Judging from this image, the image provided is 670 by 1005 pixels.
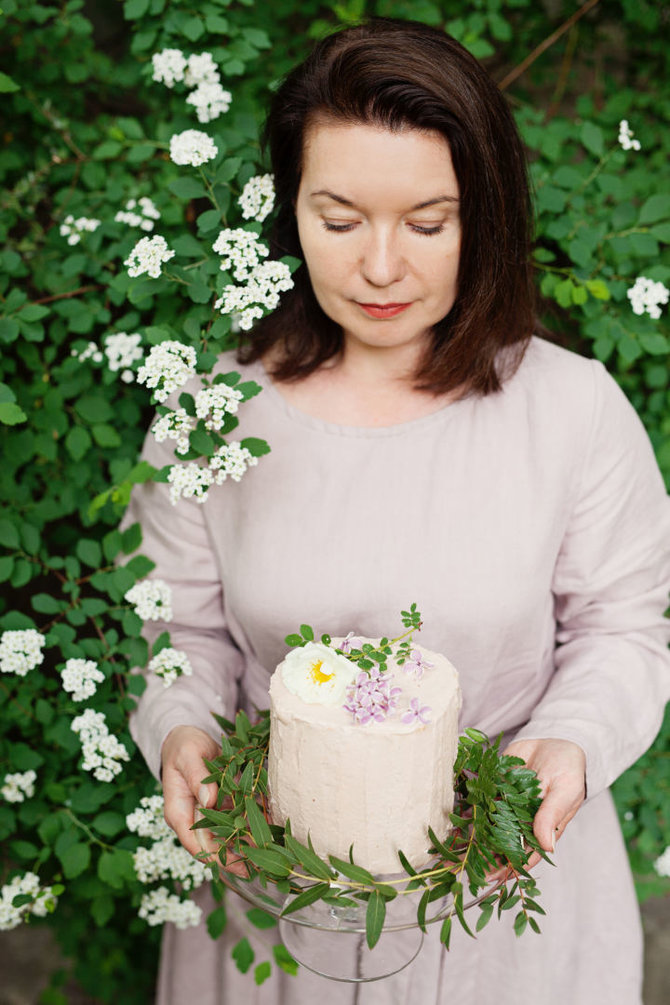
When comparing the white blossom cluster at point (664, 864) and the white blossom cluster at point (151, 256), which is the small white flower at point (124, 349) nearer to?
the white blossom cluster at point (151, 256)

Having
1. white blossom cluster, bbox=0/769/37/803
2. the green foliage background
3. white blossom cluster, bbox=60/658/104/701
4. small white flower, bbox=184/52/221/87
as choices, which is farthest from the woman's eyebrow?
white blossom cluster, bbox=0/769/37/803

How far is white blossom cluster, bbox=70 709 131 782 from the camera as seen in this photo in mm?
1532

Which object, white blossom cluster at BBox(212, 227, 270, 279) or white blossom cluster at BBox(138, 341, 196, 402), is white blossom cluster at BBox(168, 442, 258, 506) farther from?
white blossom cluster at BBox(212, 227, 270, 279)

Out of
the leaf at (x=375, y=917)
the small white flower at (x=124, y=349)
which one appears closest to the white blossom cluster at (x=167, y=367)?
the small white flower at (x=124, y=349)

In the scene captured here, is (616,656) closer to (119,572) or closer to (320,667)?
(320,667)

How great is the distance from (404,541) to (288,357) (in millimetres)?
378

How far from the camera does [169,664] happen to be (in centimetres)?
148

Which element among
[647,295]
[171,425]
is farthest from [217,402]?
[647,295]

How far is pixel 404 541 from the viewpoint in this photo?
1.42 metres

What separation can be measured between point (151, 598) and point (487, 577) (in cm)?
55

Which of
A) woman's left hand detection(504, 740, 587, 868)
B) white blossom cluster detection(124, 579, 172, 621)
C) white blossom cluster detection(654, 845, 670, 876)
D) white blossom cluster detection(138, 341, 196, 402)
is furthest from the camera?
white blossom cluster detection(654, 845, 670, 876)

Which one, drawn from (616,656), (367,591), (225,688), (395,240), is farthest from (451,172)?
(225,688)

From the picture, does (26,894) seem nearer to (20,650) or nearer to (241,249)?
(20,650)

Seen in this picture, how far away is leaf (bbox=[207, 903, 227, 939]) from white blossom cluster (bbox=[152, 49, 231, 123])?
54.6 inches
